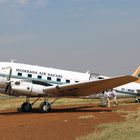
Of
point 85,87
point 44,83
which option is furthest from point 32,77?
point 85,87

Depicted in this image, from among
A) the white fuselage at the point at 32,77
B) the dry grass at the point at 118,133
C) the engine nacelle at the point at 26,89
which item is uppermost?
the white fuselage at the point at 32,77

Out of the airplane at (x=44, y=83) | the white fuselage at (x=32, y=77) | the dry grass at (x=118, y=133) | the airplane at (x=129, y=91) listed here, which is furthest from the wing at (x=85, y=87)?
the airplane at (x=129, y=91)

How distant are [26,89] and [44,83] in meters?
1.69

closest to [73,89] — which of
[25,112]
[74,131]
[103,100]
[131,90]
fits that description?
[25,112]

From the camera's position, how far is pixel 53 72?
2767 centimetres

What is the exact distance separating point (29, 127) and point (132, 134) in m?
5.03

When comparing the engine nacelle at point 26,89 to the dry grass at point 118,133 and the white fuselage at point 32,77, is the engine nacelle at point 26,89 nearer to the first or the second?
the white fuselage at point 32,77

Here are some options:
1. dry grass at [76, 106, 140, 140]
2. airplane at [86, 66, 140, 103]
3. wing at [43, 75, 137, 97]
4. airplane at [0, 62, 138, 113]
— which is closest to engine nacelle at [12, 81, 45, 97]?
airplane at [0, 62, 138, 113]

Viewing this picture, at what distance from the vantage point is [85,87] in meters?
26.7

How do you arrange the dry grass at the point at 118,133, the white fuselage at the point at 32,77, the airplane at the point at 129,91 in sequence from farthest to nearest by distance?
the airplane at the point at 129,91, the white fuselage at the point at 32,77, the dry grass at the point at 118,133

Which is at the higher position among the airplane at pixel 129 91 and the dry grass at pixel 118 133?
the airplane at pixel 129 91

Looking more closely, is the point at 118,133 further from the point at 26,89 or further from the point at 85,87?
the point at 85,87

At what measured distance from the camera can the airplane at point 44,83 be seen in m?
25.4

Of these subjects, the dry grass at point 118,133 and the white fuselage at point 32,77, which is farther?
the white fuselage at point 32,77
